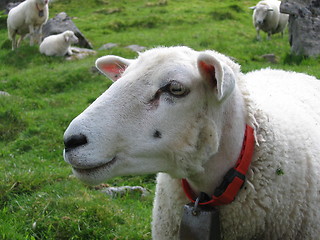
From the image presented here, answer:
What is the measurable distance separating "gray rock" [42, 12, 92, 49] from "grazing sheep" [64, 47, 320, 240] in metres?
13.9

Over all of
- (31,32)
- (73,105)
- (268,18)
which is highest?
(73,105)

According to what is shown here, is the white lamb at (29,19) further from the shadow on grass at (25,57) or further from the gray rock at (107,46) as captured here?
the gray rock at (107,46)

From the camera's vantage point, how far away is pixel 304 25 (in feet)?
38.3

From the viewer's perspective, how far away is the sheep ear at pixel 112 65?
322 centimetres

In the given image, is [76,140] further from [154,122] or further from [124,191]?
[124,191]

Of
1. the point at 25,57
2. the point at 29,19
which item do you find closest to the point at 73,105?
the point at 25,57

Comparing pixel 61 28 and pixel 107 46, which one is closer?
pixel 107 46

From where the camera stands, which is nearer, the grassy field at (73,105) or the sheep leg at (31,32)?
the grassy field at (73,105)

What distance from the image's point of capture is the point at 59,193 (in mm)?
4938

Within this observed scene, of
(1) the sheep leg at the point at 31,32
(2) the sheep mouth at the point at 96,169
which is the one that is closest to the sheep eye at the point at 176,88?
(2) the sheep mouth at the point at 96,169

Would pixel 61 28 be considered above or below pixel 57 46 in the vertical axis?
below

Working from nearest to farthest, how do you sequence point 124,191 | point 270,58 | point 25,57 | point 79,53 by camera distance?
1. point 124,191
2. point 270,58
3. point 25,57
4. point 79,53

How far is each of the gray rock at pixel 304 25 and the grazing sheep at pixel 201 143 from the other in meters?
8.71

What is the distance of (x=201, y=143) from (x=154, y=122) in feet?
1.01
